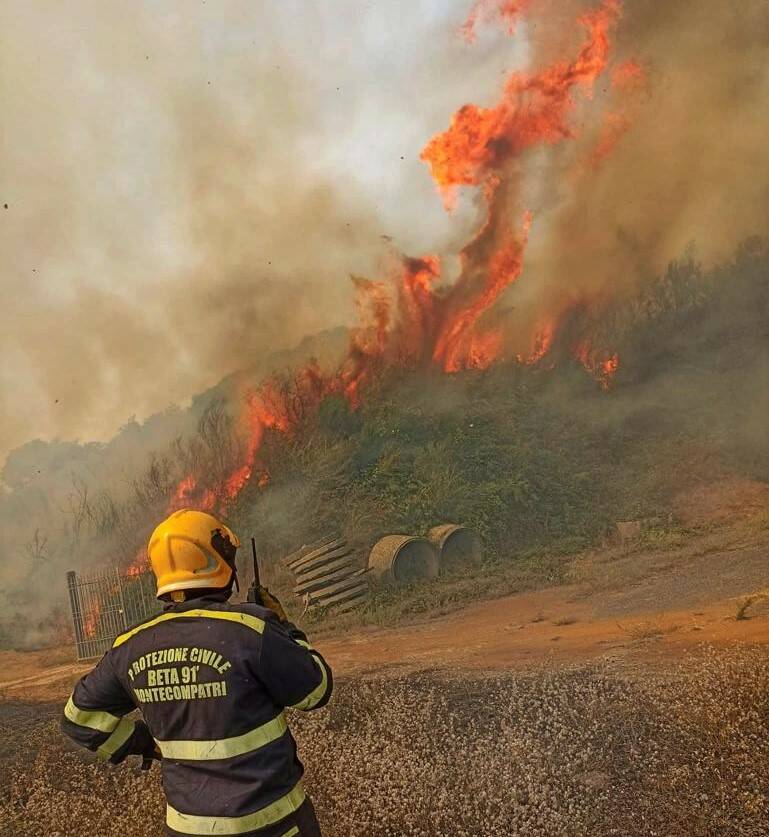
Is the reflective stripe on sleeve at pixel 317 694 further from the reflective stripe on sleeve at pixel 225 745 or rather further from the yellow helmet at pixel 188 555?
the yellow helmet at pixel 188 555

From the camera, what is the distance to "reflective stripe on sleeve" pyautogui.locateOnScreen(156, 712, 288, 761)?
2.25 metres

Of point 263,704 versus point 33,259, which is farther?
point 33,259

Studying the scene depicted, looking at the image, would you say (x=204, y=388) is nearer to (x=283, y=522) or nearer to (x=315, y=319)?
(x=315, y=319)

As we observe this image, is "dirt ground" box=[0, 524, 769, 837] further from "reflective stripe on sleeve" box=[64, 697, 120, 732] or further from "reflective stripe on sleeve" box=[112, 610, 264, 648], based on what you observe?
"reflective stripe on sleeve" box=[112, 610, 264, 648]

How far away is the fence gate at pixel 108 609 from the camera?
31.9ft

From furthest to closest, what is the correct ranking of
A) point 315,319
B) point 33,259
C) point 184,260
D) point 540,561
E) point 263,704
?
point 315,319
point 184,260
point 33,259
point 540,561
point 263,704

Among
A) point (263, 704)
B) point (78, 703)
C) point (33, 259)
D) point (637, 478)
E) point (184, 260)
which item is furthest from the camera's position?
point (184, 260)

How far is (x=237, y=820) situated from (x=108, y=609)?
922cm

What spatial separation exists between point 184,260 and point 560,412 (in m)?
8.92

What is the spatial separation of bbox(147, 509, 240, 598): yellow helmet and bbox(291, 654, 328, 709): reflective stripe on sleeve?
1.74 ft

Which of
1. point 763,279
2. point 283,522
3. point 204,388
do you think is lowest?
point 283,522

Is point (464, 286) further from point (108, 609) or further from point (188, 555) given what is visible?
point (188, 555)

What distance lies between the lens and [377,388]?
14734mm

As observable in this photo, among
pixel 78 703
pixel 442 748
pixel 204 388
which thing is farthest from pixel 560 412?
pixel 78 703
